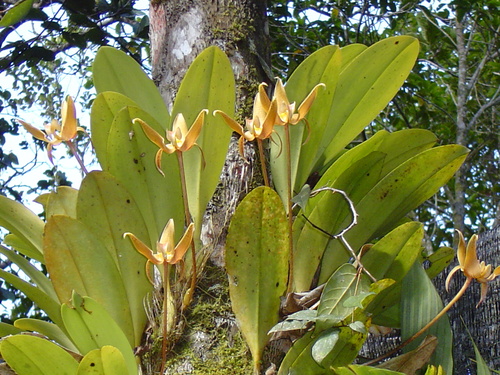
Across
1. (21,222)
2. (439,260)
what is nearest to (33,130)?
(21,222)

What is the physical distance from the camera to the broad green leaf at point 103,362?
0.61 meters

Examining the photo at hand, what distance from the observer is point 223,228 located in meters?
0.86

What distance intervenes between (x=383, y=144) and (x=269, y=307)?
0.35 meters

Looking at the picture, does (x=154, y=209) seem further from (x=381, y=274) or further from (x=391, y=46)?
(x=391, y=46)

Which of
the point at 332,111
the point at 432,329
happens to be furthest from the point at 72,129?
the point at 432,329

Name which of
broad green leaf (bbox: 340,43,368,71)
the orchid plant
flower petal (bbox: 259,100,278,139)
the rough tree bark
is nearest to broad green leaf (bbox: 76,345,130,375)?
the orchid plant

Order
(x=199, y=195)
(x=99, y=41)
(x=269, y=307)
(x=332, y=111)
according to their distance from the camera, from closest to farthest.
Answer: (x=269, y=307) < (x=199, y=195) < (x=332, y=111) < (x=99, y=41)

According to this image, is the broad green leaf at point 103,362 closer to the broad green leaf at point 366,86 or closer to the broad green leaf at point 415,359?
the broad green leaf at point 415,359

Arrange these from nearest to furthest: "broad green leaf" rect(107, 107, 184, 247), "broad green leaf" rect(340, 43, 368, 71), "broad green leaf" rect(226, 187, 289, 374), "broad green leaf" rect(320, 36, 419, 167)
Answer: "broad green leaf" rect(226, 187, 289, 374)
"broad green leaf" rect(107, 107, 184, 247)
"broad green leaf" rect(320, 36, 419, 167)
"broad green leaf" rect(340, 43, 368, 71)

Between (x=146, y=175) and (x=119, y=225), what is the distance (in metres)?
0.09

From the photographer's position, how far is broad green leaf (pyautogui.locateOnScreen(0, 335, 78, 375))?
640 millimetres

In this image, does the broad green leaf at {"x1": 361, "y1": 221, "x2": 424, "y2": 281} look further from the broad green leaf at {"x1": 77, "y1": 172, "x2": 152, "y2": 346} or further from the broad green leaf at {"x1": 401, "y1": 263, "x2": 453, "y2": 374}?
the broad green leaf at {"x1": 77, "y1": 172, "x2": 152, "y2": 346}

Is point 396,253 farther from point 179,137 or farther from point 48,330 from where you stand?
point 48,330

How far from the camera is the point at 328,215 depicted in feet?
2.66
